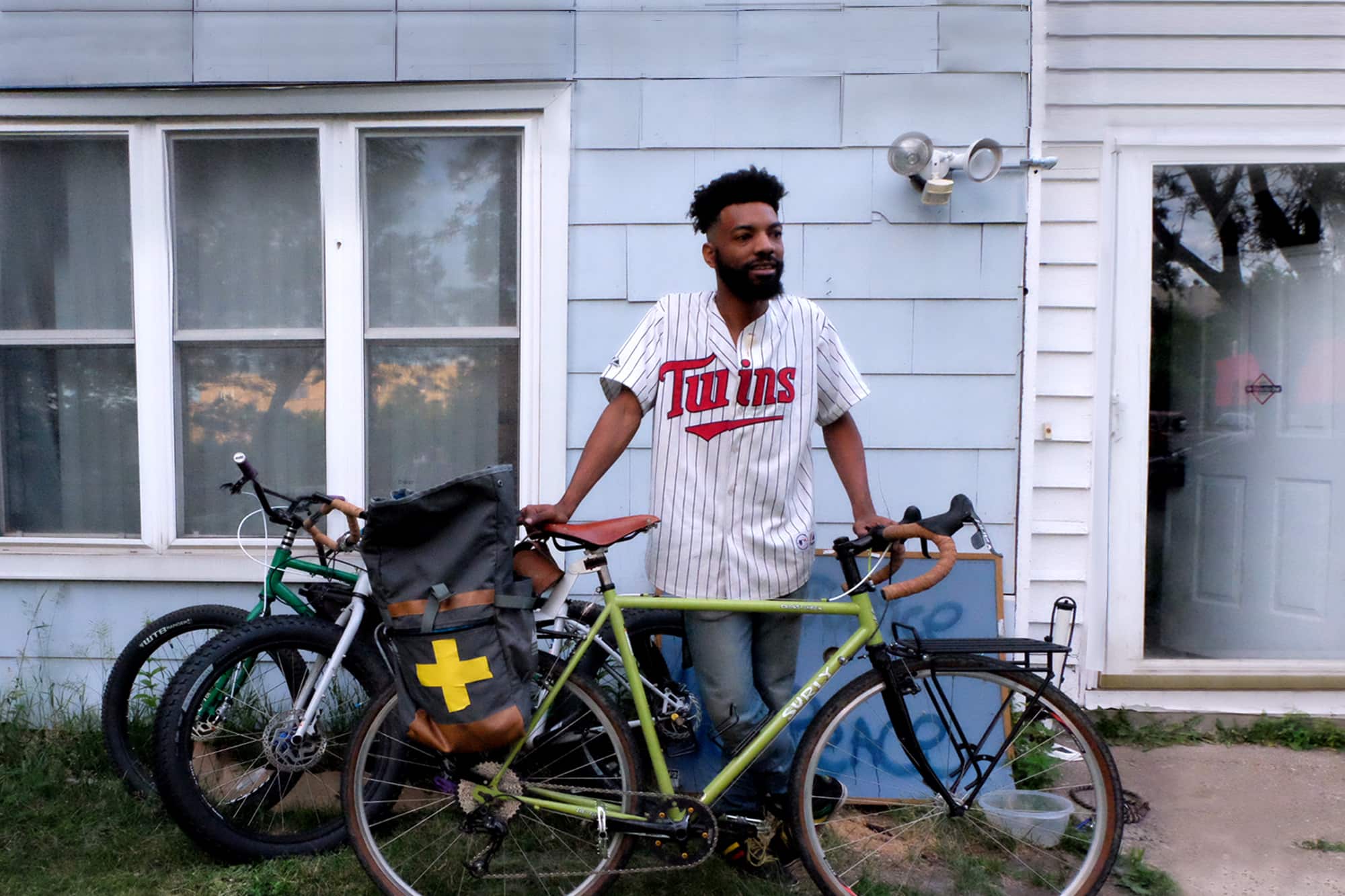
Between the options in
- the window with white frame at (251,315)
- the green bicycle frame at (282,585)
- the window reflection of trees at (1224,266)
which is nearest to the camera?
the green bicycle frame at (282,585)

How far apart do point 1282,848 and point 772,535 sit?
6.27ft

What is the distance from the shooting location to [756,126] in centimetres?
342

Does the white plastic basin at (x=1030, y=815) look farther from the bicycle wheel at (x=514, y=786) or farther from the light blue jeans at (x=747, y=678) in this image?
the bicycle wheel at (x=514, y=786)

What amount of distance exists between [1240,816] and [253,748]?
3.14 metres

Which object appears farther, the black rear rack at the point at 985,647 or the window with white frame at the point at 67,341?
the window with white frame at the point at 67,341

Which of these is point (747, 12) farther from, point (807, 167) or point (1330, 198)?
point (1330, 198)

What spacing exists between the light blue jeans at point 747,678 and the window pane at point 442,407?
1422 mm

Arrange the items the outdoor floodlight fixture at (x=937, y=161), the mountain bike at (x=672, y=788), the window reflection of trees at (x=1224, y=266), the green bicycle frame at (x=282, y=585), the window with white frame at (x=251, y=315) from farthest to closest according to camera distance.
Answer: the window reflection of trees at (x=1224, y=266)
the window with white frame at (x=251, y=315)
the outdoor floodlight fixture at (x=937, y=161)
the green bicycle frame at (x=282, y=585)
the mountain bike at (x=672, y=788)

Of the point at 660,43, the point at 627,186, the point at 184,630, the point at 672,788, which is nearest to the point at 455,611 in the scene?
the point at 672,788

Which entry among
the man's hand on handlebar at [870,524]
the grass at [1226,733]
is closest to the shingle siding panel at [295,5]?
the man's hand on handlebar at [870,524]

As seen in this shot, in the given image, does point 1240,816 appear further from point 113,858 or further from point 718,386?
point 113,858

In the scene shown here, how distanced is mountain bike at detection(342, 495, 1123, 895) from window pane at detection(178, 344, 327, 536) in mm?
1587

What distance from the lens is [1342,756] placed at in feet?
11.4

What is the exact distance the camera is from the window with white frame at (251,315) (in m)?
3.54
